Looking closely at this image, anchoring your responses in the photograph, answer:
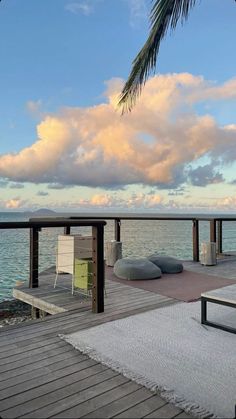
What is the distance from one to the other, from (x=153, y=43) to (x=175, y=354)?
3214 millimetres

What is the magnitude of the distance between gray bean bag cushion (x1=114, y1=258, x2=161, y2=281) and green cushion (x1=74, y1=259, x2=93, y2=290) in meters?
1.25

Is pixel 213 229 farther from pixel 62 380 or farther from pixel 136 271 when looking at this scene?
pixel 62 380

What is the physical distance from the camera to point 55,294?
4.51 metres

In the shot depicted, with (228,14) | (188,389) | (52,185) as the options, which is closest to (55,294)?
(188,389)

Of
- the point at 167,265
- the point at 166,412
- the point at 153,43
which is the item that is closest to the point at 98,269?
the point at 166,412

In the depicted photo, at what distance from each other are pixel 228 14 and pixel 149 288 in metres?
3.81

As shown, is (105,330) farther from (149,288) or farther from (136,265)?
(136,265)

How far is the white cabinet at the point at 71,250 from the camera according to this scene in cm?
454

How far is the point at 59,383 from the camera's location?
7.16ft

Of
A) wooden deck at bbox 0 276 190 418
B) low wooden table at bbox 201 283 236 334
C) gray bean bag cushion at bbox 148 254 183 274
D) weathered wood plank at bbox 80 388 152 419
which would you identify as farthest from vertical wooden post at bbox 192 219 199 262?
weathered wood plank at bbox 80 388 152 419

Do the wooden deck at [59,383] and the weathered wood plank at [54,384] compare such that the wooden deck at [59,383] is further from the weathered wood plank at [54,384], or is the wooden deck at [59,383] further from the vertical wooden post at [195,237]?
the vertical wooden post at [195,237]

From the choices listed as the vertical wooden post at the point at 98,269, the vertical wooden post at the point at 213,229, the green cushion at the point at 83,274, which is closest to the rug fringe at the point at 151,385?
the vertical wooden post at the point at 98,269

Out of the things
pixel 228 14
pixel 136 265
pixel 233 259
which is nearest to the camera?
pixel 228 14

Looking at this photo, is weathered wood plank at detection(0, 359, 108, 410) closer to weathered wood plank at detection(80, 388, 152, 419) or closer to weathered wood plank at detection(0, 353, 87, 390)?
weathered wood plank at detection(0, 353, 87, 390)
